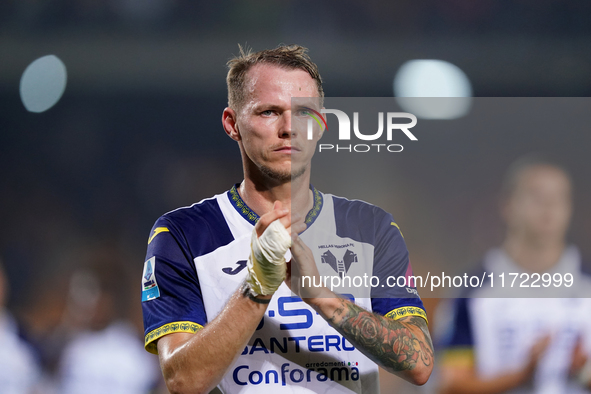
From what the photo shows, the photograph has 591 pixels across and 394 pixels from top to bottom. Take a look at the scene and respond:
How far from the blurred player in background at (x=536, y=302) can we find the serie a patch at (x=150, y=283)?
108cm

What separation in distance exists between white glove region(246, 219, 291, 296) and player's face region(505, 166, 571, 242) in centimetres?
95

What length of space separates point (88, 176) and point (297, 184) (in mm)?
3037

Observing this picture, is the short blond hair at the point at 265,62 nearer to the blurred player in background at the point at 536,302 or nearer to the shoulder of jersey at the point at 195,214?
the shoulder of jersey at the point at 195,214

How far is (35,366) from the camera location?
387 cm

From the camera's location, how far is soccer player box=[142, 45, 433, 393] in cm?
151

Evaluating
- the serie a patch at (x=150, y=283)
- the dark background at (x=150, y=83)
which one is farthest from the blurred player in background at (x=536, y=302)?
the dark background at (x=150, y=83)

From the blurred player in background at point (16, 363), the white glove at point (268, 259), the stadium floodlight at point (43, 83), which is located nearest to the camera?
the white glove at point (268, 259)

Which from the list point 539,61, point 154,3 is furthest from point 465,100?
point 154,3

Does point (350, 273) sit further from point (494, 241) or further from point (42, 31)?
point (42, 31)

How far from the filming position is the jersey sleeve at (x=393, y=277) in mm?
1688

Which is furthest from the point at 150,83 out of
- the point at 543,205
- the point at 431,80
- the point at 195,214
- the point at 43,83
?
the point at 543,205

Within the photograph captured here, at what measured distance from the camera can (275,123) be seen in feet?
5.56

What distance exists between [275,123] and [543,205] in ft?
3.37

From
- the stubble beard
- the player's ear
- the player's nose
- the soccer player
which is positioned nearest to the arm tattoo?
the soccer player
